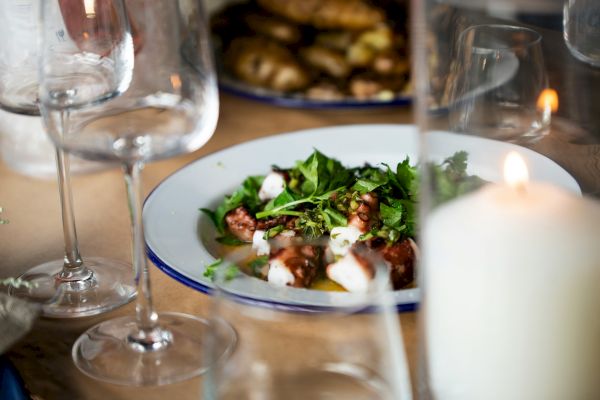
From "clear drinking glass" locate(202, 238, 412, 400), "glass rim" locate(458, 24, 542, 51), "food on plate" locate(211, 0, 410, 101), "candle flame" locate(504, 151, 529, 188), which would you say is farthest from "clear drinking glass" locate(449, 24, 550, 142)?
"food on plate" locate(211, 0, 410, 101)

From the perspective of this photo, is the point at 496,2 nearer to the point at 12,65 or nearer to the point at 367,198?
the point at 367,198

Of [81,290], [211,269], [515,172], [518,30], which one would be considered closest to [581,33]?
[518,30]

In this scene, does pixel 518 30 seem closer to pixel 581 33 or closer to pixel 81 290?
pixel 581 33

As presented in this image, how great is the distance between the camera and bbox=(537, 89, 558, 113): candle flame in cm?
72

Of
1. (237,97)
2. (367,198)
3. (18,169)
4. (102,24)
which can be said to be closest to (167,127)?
(102,24)

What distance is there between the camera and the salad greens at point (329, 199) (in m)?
0.91

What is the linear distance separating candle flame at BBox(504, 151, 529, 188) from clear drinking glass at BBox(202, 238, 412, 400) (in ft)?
0.31

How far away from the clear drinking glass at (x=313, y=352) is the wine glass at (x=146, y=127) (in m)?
0.20

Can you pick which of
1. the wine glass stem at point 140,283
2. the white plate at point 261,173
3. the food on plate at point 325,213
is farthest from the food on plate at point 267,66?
the wine glass stem at point 140,283

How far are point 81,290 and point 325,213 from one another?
0.25 meters

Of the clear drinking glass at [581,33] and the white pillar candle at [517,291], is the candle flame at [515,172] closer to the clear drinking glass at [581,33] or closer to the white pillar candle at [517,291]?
the white pillar candle at [517,291]

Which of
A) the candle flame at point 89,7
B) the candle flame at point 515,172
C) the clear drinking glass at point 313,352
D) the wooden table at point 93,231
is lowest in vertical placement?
the wooden table at point 93,231

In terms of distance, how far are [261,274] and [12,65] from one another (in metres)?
0.47

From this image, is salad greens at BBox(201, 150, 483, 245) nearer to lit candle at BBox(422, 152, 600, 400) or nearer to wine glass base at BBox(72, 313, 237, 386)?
wine glass base at BBox(72, 313, 237, 386)
